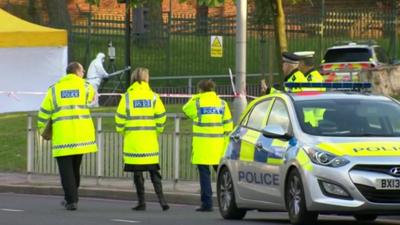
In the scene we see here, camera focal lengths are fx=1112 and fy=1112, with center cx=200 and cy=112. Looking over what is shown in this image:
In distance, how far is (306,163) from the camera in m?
11.4

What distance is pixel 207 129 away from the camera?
1527 cm

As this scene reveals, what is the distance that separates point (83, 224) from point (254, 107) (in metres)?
2.52

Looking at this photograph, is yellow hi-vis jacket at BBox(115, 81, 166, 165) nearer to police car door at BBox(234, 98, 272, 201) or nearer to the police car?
the police car

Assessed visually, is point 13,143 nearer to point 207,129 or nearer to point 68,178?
point 68,178

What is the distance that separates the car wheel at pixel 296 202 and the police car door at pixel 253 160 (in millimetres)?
553

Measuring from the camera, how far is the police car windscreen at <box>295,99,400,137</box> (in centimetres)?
1195

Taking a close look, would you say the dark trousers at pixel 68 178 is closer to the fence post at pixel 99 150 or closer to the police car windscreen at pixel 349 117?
the fence post at pixel 99 150

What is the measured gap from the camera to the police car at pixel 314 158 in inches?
437

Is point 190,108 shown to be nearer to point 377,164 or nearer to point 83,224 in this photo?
point 83,224

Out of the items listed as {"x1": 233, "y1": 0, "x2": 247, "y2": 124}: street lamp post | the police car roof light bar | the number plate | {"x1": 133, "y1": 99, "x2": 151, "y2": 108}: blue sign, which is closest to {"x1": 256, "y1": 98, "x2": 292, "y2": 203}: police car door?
the police car roof light bar

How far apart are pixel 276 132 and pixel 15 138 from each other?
41.1 ft

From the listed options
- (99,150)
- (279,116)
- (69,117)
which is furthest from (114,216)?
(99,150)

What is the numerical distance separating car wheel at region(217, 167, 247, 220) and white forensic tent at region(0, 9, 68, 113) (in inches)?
599

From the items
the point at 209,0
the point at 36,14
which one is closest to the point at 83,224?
the point at 209,0
